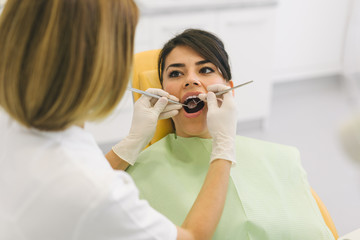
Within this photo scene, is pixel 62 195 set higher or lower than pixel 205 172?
higher

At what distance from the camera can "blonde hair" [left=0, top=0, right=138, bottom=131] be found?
26.0 inches

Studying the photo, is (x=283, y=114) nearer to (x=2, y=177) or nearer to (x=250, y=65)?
(x=250, y=65)

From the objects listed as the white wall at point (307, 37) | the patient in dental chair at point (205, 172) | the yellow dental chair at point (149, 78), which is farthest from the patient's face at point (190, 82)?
the white wall at point (307, 37)

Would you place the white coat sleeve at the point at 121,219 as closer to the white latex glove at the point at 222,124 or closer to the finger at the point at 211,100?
the white latex glove at the point at 222,124

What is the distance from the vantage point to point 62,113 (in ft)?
2.26

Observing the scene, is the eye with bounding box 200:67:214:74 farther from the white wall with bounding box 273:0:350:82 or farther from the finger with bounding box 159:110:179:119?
the white wall with bounding box 273:0:350:82

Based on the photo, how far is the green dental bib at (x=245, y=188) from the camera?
1111 millimetres

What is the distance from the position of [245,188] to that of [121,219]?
0.60 m

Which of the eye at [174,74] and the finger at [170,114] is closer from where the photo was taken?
the finger at [170,114]

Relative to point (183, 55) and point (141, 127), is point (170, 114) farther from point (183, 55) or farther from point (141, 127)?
point (183, 55)

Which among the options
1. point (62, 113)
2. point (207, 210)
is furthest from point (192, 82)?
point (62, 113)

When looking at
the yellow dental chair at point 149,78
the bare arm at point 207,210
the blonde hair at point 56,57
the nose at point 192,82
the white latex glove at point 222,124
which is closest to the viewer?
the blonde hair at point 56,57

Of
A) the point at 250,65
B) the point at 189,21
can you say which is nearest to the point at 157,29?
the point at 189,21

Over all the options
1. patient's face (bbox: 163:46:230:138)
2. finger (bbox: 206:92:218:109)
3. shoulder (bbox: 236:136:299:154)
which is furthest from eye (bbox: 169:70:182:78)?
shoulder (bbox: 236:136:299:154)
